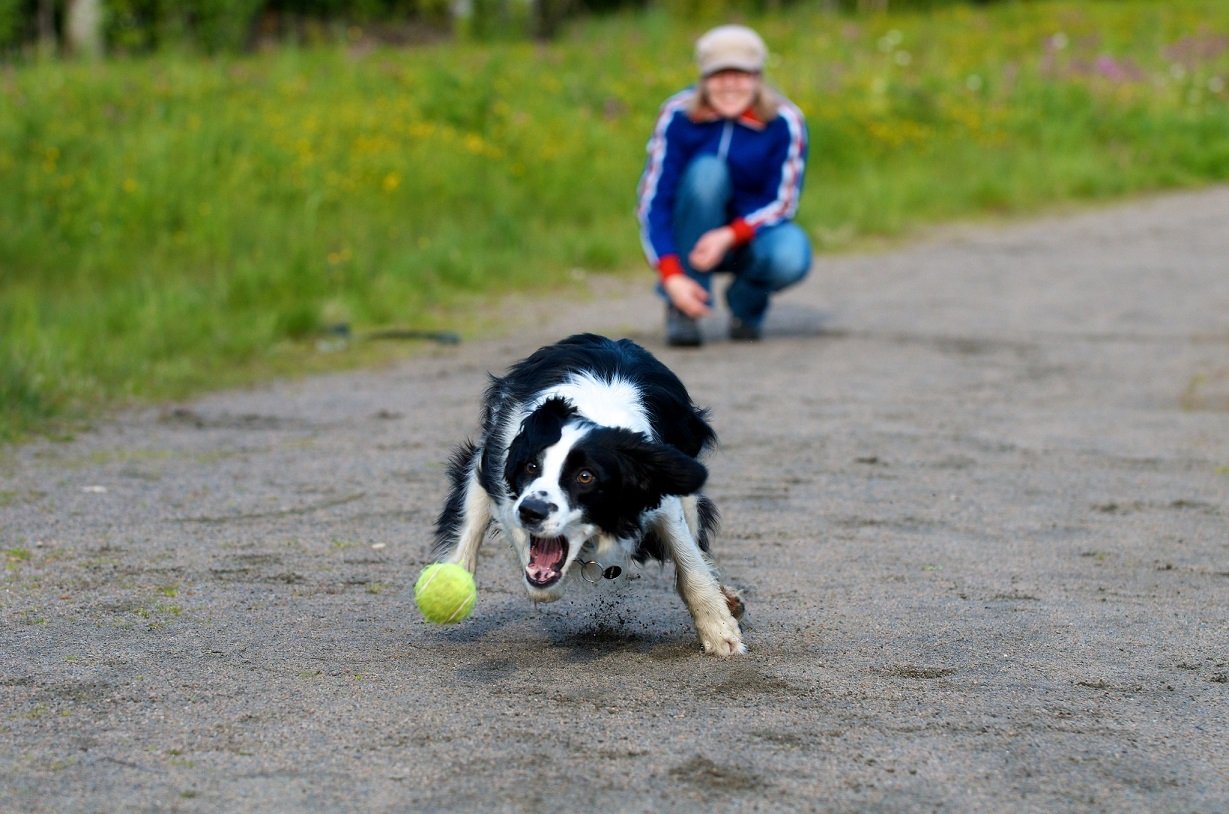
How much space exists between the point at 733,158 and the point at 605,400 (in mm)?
4865

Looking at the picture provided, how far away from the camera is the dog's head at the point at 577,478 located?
3.65 metres

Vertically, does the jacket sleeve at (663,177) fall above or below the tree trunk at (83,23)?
below

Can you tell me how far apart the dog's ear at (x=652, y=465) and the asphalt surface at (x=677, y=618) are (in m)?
0.46

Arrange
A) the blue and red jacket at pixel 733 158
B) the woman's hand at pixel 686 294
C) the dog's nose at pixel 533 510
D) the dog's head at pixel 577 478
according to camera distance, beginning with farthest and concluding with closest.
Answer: the blue and red jacket at pixel 733 158 → the woman's hand at pixel 686 294 → the dog's head at pixel 577 478 → the dog's nose at pixel 533 510

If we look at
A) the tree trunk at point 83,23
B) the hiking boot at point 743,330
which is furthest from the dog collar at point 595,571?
the tree trunk at point 83,23

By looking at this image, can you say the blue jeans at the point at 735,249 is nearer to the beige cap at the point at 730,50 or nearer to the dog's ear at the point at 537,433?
the beige cap at the point at 730,50

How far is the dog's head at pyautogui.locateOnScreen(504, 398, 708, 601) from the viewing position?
12.0 feet

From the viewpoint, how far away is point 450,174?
41.5ft

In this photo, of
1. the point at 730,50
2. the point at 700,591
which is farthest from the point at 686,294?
the point at 700,591

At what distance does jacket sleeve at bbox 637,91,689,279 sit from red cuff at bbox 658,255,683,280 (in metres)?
0.14

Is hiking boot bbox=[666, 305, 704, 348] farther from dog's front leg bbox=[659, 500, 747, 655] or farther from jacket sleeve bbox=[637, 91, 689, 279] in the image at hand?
dog's front leg bbox=[659, 500, 747, 655]

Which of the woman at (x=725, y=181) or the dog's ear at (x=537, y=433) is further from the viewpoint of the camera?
the woman at (x=725, y=181)

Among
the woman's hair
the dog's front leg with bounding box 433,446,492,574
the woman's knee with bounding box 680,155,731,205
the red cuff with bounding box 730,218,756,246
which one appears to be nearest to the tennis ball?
the dog's front leg with bounding box 433,446,492,574

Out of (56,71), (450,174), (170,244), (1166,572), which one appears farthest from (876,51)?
(1166,572)
